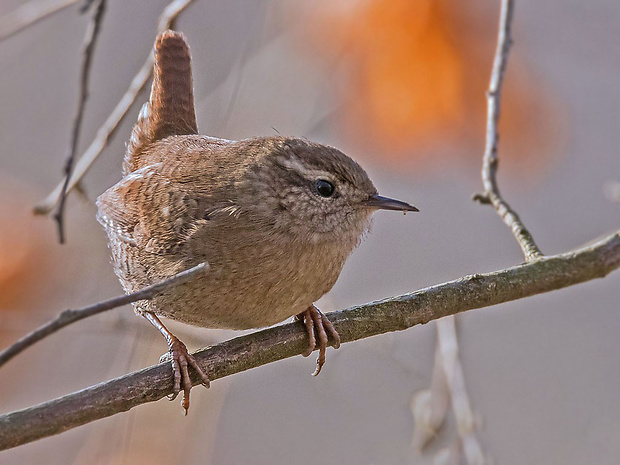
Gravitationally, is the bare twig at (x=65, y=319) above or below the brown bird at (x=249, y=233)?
above

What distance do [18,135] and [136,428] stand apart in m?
3.03

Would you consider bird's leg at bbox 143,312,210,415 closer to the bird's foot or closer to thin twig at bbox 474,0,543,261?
the bird's foot

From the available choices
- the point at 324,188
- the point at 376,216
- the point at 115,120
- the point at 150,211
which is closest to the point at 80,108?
the point at 150,211

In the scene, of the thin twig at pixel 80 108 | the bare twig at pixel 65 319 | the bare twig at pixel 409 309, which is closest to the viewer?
the bare twig at pixel 65 319

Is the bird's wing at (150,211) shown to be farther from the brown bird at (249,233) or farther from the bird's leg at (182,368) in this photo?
the bird's leg at (182,368)

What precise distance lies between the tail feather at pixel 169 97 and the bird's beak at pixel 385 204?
1.17 meters

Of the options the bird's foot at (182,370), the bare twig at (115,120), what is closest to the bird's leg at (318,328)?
the bird's foot at (182,370)

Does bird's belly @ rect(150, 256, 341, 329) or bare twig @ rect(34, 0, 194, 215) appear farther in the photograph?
bare twig @ rect(34, 0, 194, 215)

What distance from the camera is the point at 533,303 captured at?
5840 mm

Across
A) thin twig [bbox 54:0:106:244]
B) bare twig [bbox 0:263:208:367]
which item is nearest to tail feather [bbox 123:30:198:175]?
thin twig [bbox 54:0:106:244]

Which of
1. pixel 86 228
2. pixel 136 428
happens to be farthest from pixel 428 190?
pixel 136 428

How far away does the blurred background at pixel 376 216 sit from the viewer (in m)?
3.61

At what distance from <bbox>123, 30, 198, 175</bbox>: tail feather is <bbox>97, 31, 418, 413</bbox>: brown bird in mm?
592

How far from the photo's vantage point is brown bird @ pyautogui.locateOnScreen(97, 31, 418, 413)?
8.73ft
